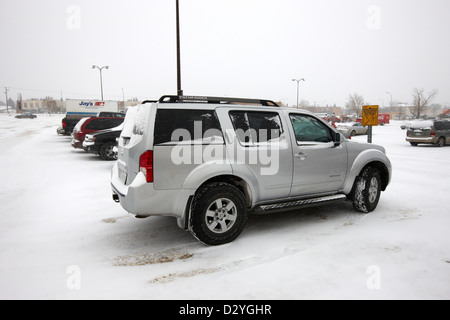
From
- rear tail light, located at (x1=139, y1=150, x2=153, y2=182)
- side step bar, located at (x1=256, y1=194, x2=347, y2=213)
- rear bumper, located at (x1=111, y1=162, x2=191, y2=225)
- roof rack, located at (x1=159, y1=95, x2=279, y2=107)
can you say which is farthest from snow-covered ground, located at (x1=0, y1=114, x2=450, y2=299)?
roof rack, located at (x1=159, y1=95, x2=279, y2=107)

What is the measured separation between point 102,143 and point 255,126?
932 cm

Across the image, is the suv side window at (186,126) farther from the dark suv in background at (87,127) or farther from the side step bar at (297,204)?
the dark suv in background at (87,127)

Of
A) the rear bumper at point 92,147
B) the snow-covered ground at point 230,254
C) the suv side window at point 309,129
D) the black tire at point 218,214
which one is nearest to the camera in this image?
the snow-covered ground at point 230,254

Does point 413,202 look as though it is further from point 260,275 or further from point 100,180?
point 100,180

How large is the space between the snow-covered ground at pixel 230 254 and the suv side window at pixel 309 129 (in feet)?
4.50

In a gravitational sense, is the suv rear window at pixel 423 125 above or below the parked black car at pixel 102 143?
above

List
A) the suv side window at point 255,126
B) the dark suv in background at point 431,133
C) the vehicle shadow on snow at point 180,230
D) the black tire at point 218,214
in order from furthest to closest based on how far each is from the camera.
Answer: the dark suv in background at point 431,133, the suv side window at point 255,126, the vehicle shadow on snow at point 180,230, the black tire at point 218,214

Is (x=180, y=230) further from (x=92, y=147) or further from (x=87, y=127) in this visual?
(x=87, y=127)

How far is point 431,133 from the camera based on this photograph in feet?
59.5

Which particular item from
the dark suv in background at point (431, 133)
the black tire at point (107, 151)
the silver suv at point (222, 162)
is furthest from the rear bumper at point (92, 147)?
the dark suv in background at point (431, 133)

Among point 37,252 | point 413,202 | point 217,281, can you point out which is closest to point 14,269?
point 37,252

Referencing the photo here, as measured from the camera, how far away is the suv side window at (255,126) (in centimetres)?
439

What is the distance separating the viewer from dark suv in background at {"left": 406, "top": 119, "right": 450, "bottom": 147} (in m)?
18.2

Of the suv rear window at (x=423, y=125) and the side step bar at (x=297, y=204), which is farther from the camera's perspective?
the suv rear window at (x=423, y=125)
